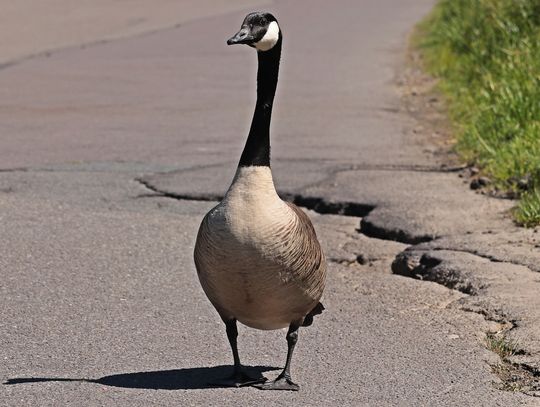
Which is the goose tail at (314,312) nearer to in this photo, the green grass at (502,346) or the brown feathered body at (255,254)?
the brown feathered body at (255,254)

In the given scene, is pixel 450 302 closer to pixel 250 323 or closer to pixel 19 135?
pixel 250 323

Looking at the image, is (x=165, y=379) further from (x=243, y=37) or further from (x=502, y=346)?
(x=502, y=346)

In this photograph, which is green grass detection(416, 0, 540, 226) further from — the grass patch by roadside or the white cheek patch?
the white cheek patch

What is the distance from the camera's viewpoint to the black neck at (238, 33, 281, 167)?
4863mm

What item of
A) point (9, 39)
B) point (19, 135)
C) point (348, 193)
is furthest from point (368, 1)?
point (348, 193)

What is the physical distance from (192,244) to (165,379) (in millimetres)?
2616

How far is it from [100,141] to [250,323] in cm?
658

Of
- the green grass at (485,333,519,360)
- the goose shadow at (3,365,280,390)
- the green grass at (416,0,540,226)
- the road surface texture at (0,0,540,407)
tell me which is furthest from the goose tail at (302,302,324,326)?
the green grass at (416,0,540,226)

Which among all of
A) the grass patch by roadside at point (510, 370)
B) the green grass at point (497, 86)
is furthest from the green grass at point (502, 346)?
the green grass at point (497, 86)

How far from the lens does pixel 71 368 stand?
522 cm

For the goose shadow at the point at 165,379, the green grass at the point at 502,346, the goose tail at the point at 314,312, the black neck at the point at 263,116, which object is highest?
the black neck at the point at 263,116

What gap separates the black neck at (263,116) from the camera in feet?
16.0

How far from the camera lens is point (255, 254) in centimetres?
461

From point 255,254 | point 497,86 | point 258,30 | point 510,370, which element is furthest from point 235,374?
point 497,86
